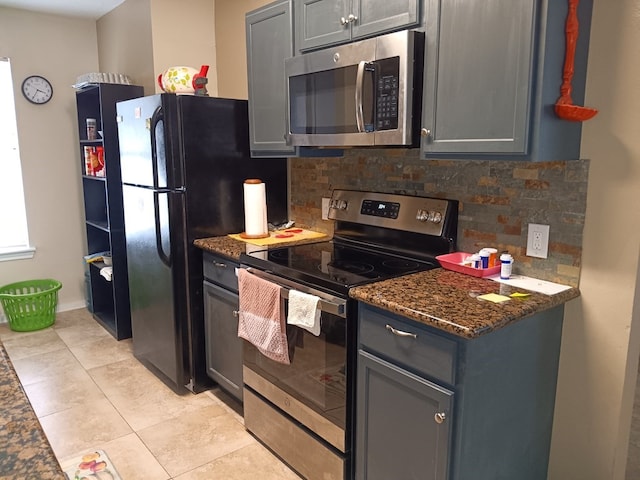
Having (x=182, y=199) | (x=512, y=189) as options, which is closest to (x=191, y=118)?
(x=182, y=199)

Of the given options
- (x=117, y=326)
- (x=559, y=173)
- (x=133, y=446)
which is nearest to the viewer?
(x=559, y=173)

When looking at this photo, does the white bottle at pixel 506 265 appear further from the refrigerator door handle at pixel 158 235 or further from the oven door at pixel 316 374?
the refrigerator door handle at pixel 158 235

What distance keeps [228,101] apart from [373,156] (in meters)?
0.92

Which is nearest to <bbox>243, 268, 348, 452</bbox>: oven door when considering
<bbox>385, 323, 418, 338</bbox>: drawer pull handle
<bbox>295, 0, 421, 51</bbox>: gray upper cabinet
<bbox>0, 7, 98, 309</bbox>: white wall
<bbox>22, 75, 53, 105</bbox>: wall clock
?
<bbox>385, 323, 418, 338</bbox>: drawer pull handle

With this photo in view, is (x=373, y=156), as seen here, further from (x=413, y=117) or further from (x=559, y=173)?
(x=559, y=173)

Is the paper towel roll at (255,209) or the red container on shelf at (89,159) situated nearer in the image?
the paper towel roll at (255,209)

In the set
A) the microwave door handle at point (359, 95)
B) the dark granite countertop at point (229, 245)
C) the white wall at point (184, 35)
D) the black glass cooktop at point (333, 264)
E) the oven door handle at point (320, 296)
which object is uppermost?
the white wall at point (184, 35)

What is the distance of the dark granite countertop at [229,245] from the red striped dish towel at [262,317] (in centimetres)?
16

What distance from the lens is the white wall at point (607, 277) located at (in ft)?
5.11

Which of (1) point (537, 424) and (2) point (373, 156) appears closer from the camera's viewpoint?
(1) point (537, 424)

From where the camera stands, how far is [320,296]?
6.15 ft

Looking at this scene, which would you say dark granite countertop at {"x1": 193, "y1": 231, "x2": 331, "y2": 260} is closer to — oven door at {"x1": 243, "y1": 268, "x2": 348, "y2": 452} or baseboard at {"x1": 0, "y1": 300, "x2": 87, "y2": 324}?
oven door at {"x1": 243, "y1": 268, "x2": 348, "y2": 452}

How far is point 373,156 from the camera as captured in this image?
2432mm

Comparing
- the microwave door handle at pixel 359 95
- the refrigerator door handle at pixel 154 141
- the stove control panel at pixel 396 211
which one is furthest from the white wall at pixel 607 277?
the refrigerator door handle at pixel 154 141
